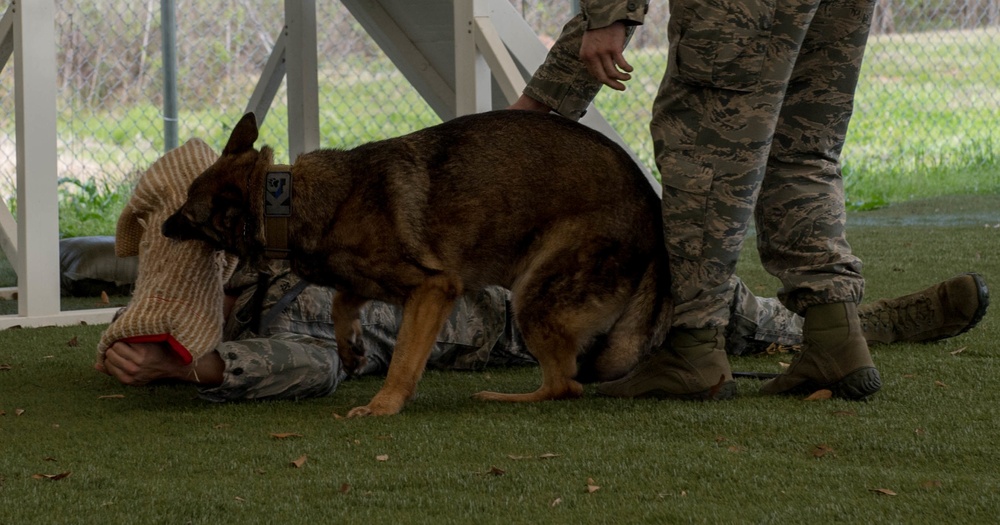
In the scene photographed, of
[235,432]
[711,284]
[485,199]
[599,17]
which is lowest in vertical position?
[235,432]

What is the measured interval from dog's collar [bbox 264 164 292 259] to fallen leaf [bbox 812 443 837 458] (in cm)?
139

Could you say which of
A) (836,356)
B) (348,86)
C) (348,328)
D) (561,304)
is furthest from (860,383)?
(348,86)

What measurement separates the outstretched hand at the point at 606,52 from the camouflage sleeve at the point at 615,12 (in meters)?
0.02

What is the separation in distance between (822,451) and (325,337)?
1.60 m

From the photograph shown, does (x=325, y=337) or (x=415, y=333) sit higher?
(x=415, y=333)

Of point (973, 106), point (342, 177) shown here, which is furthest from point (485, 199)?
point (973, 106)

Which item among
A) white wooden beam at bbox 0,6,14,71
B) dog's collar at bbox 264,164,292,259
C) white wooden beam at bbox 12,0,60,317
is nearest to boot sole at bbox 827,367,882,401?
dog's collar at bbox 264,164,292,259

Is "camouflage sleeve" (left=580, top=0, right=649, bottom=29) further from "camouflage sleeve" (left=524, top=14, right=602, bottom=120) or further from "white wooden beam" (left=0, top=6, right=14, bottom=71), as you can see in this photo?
"white wooden beam" (left=0, top=6, right=14, bottom=71)

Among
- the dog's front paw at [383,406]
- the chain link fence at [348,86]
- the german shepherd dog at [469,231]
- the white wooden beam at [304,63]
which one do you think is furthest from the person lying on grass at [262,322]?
the chain link fence at [348,86]

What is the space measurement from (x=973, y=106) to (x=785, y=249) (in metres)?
9.29

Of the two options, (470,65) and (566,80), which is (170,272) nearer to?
(566,80)

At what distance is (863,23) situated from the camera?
109 inches

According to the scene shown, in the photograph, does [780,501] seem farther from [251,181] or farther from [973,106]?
[973,106]

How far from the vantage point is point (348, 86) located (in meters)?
10.1
